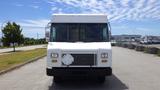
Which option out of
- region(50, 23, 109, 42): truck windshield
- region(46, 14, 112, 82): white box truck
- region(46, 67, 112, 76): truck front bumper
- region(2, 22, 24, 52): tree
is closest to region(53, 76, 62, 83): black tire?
region(46, 14, 112, 82): white box truck

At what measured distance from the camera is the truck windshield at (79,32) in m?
15.7

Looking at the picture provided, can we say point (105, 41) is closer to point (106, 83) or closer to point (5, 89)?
point (106, 83)

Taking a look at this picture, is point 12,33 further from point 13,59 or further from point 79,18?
point 79,18

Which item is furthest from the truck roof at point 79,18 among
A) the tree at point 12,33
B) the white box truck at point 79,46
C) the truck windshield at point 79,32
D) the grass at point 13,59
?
the tree at point 12,33

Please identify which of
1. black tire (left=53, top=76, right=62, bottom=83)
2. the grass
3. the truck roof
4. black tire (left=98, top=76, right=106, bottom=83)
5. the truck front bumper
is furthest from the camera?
the grass

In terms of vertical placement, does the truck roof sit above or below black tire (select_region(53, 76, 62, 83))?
above

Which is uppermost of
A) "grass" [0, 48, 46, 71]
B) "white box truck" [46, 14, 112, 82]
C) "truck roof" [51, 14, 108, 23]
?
"truck roof" [51, 14, 108, 23]

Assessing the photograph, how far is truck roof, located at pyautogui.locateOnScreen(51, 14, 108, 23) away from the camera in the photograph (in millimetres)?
15820

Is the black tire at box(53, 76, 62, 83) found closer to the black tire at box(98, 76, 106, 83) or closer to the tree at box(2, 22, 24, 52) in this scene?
the black tire at box(98, 76, 106, 83)

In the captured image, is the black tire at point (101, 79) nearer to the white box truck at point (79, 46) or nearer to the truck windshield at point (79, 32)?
the white box truck at point (79, 46)

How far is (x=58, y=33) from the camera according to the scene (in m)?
15.8

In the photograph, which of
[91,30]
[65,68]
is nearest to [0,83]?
[65,68]

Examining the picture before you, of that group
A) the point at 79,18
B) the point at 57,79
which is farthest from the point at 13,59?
the point at 79,18

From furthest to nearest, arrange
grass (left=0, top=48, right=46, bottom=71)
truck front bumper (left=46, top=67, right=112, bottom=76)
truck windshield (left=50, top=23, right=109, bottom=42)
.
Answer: grass (left=0, top=48, right=46, bottom=71) → truck windshield (left=50, top=23, right=109, bottom=42) → truck front bumper (left=46, top=67, right=112, bottom=76)
